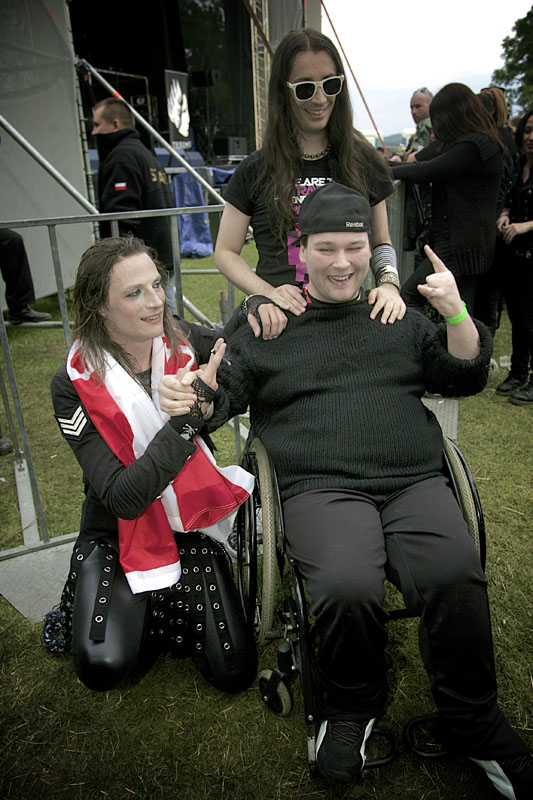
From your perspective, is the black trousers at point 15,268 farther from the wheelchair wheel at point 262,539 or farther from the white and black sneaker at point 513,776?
the white and black sneaker at point 513,776

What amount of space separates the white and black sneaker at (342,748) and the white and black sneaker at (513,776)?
1.01 ft

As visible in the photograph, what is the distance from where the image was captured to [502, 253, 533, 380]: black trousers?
145 inches

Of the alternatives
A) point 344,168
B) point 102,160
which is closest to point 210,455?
point 344,168

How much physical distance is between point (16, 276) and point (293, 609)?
16.5 ft

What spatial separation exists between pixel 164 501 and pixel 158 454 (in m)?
0.28

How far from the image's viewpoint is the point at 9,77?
18.2ft

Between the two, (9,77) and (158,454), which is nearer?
(158,454)

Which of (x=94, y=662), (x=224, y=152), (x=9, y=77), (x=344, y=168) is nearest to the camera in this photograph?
(x=94, y=662)

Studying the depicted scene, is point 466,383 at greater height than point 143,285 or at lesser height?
lesser

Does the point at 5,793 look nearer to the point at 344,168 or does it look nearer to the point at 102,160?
the point at 344,168

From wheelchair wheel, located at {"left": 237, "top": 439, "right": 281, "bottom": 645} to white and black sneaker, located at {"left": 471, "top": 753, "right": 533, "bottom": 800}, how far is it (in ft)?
2.08

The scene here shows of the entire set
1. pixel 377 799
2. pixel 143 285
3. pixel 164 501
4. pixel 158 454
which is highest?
pixel 143 285


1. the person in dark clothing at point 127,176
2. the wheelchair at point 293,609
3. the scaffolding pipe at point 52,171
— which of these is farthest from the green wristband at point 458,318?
the scaffolding pipe at point 52,171

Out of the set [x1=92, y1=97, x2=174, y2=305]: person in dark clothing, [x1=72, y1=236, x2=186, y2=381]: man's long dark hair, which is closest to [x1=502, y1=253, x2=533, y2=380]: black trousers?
[x1=92, y1=97, x2=174, y2=305]: person in dark clothing
